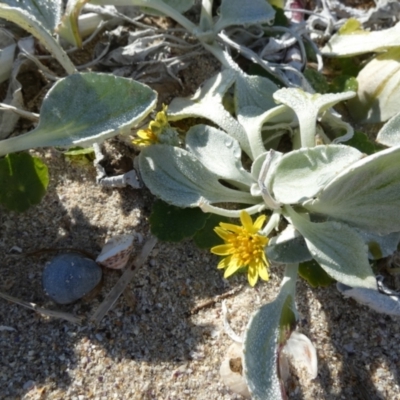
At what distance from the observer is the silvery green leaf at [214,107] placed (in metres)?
1.60

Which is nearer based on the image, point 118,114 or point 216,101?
point 118,114

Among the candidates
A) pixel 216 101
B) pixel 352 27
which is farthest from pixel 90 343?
pixel 352 27

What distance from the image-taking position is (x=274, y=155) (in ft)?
4.80

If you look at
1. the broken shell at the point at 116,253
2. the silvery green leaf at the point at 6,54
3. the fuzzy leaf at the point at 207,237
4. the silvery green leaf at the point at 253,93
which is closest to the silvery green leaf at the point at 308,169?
the fuzzy leaf at the point at 207,237

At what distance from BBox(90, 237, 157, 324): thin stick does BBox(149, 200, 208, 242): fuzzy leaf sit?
0.07 m

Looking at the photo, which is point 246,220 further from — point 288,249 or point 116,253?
point 116,253

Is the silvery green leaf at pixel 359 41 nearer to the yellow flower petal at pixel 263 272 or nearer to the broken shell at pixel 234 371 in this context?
the yellow flower petal at pixel 263 272

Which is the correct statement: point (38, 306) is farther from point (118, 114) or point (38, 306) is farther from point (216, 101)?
point (216, 101)

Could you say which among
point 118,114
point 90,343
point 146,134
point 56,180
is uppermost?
point 118,114

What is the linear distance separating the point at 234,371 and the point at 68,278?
19.4 inches

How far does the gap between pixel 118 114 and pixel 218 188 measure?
0.35 m

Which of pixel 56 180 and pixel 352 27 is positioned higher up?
pixel 352 27

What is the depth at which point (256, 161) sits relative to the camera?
1.48 m

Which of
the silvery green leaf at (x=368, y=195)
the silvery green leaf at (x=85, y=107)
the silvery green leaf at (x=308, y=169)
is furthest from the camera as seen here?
the silvery green leaf at (x=85, y=107)
